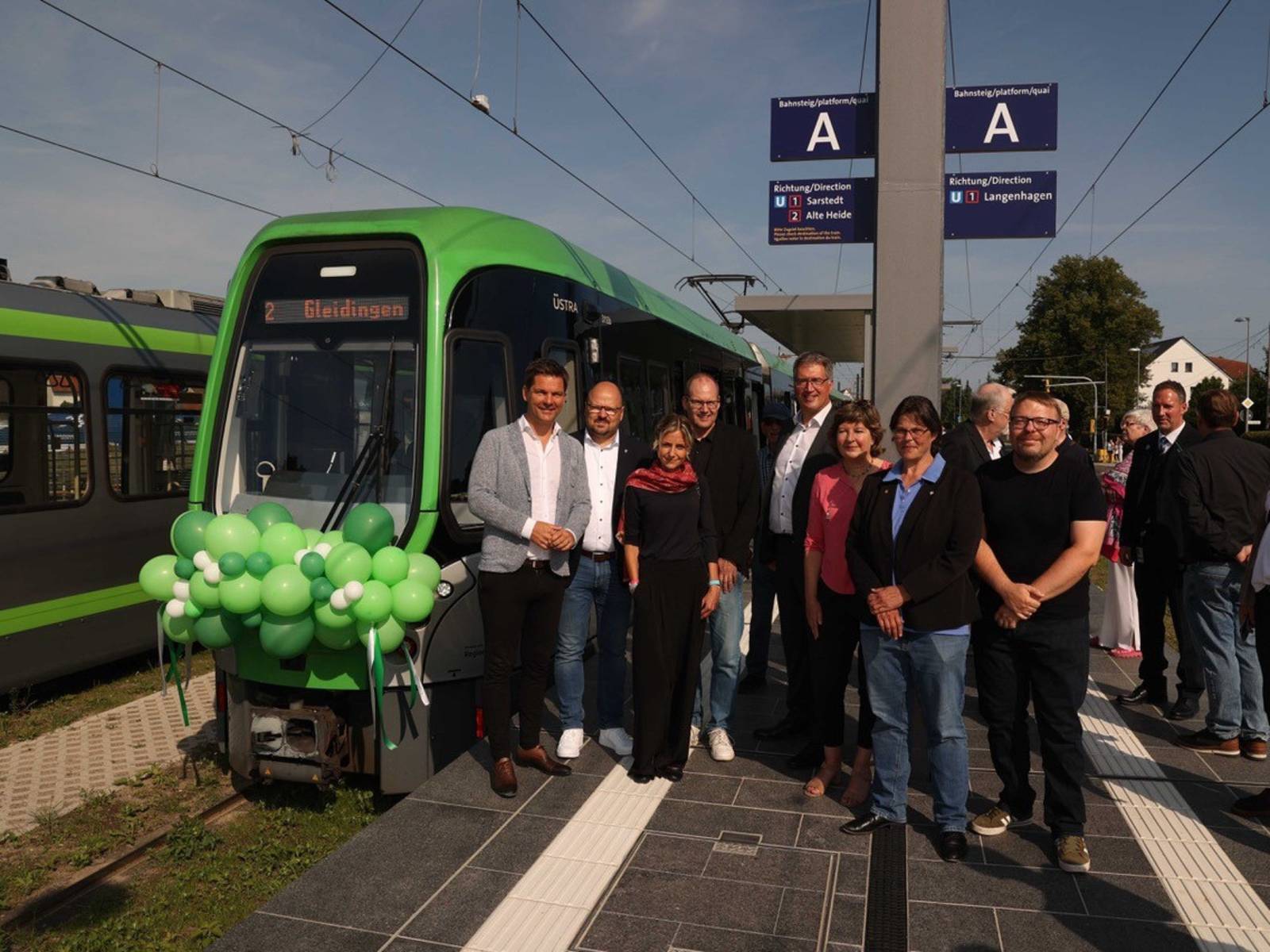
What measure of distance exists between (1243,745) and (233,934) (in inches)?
Result: 192

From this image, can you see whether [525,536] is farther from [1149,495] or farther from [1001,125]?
[1001,125]

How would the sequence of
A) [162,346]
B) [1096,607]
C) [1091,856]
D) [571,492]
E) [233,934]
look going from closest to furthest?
[233,934]
[1091,856]
[571,492]
[162,346]
[1096,607]

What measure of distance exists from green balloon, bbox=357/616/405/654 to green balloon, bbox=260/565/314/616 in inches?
10.3

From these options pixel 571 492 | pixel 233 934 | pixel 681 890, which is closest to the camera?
pixel 233 934

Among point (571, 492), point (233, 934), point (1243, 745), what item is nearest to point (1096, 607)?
point (1243, 745)

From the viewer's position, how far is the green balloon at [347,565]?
4.47m

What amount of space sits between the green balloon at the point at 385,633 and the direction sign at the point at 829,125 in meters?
6.37

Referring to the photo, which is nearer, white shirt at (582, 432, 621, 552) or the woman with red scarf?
the woman with red scarf

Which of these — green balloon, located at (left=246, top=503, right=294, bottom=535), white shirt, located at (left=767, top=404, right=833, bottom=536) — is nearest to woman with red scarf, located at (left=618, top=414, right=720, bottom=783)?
white shirt, located at (left=767, top=404, right=833, bottom=536)

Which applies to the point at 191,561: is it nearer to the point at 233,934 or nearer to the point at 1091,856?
the point at 233,934

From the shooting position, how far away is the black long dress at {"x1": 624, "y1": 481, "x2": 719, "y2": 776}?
494 cm

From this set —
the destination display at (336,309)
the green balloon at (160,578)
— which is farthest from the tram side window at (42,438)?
the green balloon at (160,578)

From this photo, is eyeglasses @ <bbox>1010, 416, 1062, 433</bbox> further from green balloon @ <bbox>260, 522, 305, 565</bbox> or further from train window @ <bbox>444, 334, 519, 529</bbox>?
green balloon @ <bbox>260, 522, 305, 565</bbox>

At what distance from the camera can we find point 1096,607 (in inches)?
391
